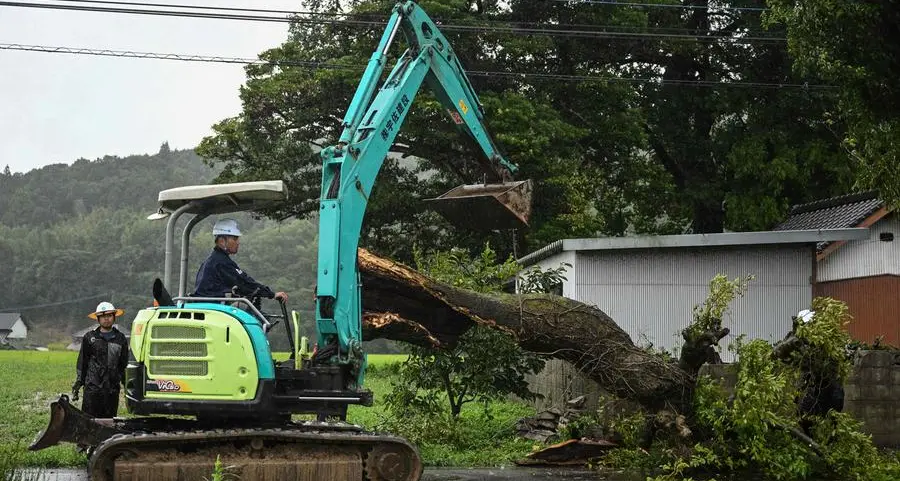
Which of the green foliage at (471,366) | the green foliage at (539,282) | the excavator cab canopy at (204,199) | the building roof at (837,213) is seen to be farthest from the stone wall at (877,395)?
the excavator cab canopy at (204,199)

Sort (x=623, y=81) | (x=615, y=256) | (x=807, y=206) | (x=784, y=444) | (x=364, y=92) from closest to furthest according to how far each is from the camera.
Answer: (x=364, y=92) < (x=784, y=444) < (x=615, y=256) < (x=807, y=206) < (x=623, y=81)

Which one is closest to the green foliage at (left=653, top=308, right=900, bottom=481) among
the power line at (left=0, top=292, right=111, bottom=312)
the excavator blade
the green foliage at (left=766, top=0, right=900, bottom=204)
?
the green foliage at (left=766, top=0, right=900, bottom=204)

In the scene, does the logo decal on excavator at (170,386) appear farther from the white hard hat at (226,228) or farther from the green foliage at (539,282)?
the green foliage at (539,282)

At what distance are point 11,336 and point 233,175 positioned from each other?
8434 centimetres

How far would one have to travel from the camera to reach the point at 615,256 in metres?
18.3

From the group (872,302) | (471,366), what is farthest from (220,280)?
(872,302)

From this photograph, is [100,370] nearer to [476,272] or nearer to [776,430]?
[476,272]

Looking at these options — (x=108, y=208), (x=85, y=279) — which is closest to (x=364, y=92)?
(x=85, y=279)

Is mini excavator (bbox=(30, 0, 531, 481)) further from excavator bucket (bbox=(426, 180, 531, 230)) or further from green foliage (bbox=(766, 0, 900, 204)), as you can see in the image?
green foliage (bbox=(766, 0, 900, 204))

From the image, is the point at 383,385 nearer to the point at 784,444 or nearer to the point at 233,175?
the point at 233,175

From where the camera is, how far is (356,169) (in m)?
11.0

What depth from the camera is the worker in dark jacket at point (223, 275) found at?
10492 millimetres

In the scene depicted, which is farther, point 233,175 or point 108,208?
point 108,208

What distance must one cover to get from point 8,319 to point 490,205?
105613 millimetres
